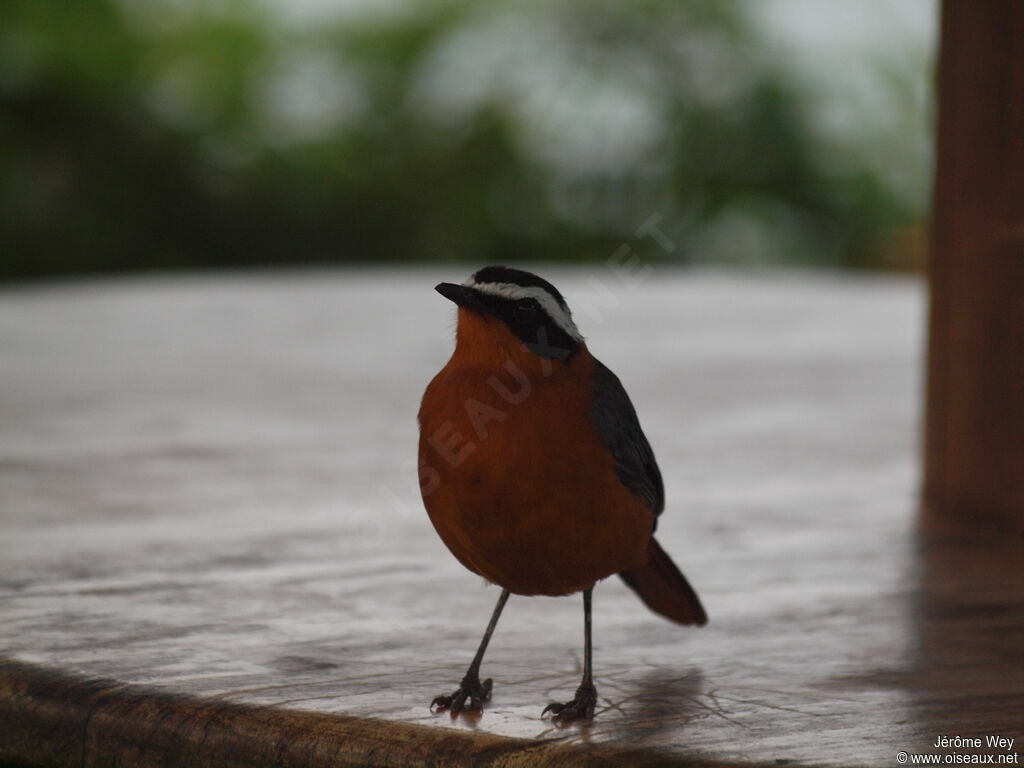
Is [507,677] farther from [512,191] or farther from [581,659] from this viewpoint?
[512,191]

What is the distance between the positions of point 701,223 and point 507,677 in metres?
6.75

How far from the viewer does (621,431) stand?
151cm

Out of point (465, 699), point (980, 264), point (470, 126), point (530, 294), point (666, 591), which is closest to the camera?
point (530, 294)

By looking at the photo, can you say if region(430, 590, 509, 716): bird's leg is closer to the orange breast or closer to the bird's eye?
the orange breast

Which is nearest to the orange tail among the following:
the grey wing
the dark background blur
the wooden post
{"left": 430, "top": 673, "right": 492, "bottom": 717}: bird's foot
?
the grey wing

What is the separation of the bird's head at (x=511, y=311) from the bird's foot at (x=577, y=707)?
370mm

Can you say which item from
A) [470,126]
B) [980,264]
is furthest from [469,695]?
[470,126]

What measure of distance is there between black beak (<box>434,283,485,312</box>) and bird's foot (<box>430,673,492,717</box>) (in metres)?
0.41

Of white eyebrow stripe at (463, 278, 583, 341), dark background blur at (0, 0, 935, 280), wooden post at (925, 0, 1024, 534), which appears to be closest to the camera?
white eyebrow stripe at (463, 278, 583, 341)

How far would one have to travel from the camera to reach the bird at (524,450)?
56.0 inches

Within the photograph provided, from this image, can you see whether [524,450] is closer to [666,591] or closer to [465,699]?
[465,699]

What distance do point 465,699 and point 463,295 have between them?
444 mm

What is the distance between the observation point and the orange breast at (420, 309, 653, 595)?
Result: 1.42 meters

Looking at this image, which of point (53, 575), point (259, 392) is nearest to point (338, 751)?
point (53, 575)
